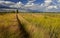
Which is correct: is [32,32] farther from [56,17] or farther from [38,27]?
[56,17]

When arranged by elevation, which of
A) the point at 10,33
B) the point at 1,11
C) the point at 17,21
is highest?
the point at 1,11

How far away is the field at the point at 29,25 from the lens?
2.53 meters

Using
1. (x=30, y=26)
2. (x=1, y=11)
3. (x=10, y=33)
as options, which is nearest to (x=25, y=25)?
(x=30, y=26)

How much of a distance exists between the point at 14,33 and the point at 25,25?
0.21 m

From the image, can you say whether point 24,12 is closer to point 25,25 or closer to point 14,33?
point 25,25

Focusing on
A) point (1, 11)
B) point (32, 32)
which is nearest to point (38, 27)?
point (32, 32)

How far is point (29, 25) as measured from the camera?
2.57 m

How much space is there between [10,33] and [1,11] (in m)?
0.36

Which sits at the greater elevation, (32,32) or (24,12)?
(24,12)

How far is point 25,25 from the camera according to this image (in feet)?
8.40

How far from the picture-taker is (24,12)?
8.48ft

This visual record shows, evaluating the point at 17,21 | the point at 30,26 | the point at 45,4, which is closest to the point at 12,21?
the point at 17,21

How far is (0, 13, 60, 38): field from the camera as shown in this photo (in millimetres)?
2525

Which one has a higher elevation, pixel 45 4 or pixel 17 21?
pixel 45 4
